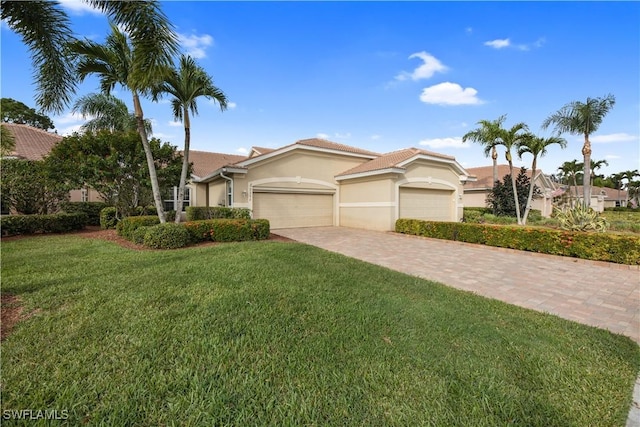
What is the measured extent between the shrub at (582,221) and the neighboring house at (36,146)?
22.7 m

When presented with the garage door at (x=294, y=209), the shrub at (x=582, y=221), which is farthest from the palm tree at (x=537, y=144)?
the garage door at (x=294, y=209)

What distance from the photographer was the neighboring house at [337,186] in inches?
566

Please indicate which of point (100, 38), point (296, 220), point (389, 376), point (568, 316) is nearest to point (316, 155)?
point (296, 220)

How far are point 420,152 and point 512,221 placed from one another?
9.54 meters

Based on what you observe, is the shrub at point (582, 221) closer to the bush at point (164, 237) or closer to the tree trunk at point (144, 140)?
the bush at point (164, 237)

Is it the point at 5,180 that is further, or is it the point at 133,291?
the point at 5,180

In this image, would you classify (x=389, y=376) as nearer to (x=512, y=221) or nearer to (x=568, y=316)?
Answer: (x=568, y=316)

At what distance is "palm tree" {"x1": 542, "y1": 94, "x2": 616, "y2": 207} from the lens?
1673 cm

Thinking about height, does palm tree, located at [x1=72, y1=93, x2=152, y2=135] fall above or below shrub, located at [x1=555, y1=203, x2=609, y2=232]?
above

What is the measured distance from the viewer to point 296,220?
631 inches

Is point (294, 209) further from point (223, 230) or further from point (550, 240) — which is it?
point (550, 240)

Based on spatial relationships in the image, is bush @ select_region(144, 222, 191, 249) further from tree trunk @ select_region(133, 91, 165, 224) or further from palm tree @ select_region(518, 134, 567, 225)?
palm tree @ select_region(518, 134, 567, 225)

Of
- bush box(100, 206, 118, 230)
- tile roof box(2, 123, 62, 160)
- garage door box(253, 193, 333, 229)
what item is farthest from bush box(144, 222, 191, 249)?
tile roof box(2, 123, 62, 160)

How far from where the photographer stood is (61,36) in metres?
5.91
